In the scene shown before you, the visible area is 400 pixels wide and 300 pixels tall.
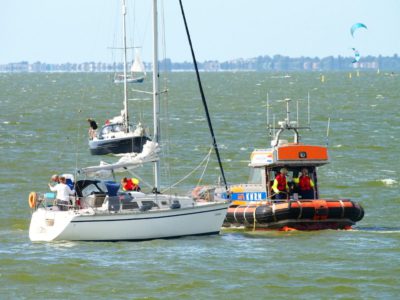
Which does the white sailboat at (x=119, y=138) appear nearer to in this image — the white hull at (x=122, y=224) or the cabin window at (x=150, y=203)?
the white hull at (x=122, y=224)

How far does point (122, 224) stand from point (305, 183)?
19.9ft

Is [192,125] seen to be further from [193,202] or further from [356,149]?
[193,202]

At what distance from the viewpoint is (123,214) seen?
2984 centimetres

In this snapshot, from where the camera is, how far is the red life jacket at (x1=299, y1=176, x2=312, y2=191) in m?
33.8

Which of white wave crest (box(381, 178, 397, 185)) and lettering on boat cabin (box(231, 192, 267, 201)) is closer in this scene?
lettering on boat cabin (box(231, 192, 267, 201))

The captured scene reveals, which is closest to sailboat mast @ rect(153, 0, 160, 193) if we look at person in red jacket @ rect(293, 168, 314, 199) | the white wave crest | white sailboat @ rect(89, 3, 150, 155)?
person in red jacket @ rect(293, 168, 314, 199)

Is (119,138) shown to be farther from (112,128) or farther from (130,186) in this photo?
(130,186)

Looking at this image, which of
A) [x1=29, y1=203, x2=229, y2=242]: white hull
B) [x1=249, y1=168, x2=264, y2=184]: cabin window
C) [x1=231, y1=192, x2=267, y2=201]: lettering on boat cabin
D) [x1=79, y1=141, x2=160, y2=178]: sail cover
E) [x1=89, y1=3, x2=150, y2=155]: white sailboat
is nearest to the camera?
[x1=29, y1=203, x2=229, y2=242]: white hull

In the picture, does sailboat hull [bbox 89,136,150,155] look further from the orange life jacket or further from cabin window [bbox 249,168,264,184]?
the orange life jacket

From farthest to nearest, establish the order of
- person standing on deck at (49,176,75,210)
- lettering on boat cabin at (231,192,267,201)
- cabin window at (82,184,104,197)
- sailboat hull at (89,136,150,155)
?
sailboat hull at (89,136,150,155)
lettering on boat cabin at (231,192,267,201)
cabin window at (82,184,104,197)
person standing on deck at (49,176,75,210)

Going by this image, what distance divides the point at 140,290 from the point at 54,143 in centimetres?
3799

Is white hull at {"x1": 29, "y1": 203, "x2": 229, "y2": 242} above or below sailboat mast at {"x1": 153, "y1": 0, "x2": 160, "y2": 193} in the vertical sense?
below

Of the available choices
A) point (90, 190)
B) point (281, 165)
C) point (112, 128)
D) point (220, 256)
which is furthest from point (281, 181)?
point (112, 128)

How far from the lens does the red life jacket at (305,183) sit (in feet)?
111
